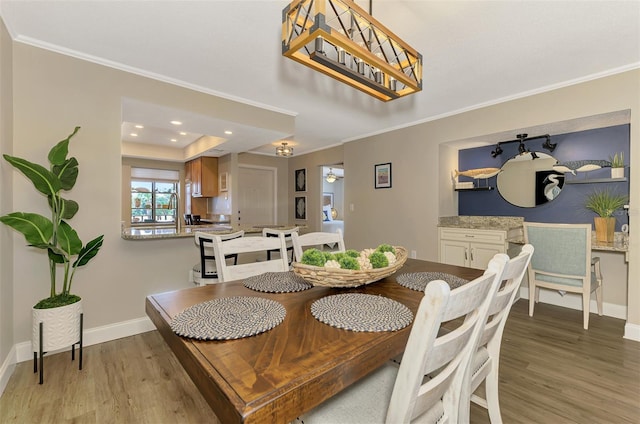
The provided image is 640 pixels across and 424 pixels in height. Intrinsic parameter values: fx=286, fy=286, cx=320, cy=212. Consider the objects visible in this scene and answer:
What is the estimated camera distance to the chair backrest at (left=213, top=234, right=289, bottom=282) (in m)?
1.62

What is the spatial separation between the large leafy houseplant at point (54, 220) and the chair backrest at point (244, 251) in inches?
44.4

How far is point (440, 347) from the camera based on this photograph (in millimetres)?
713

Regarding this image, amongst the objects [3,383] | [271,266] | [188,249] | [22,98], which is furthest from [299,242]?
[22,98]

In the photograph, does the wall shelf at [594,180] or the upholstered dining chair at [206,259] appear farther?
the wall shelf at [594,180]

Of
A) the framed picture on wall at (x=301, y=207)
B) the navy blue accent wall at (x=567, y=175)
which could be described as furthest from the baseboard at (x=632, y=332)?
the framed picture on wall at (x=301, y=207)

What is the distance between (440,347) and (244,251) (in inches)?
→ 49.3

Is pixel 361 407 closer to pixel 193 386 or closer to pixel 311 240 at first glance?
pixel 311 240

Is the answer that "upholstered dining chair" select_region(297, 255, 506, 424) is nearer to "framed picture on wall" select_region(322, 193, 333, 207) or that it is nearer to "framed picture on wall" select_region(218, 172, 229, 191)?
"framed picture on wall" select_region(218, 172, 229, 191)

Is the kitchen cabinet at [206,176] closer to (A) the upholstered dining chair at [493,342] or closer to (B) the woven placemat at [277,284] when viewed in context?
(B) the woven placemat at [277,284]

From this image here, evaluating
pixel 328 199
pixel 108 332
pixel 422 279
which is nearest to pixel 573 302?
pixel 422 279

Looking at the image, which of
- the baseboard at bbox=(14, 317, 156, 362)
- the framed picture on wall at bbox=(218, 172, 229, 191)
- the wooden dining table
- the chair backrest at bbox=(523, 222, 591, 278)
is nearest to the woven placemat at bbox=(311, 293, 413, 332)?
the wooden dining table

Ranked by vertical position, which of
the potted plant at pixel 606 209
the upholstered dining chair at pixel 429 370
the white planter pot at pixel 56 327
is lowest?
the white planter pot at pixel 56 327

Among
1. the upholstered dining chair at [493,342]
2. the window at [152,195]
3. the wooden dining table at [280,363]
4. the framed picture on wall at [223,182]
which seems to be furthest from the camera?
the window at [152,195]

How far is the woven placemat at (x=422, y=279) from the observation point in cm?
142
